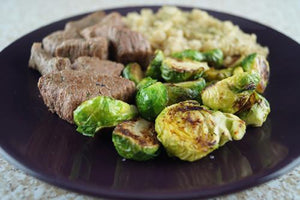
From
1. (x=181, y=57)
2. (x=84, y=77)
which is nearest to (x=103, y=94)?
(x=84, y=77)

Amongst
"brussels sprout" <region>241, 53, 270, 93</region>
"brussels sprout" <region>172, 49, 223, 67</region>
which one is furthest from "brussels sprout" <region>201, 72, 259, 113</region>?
"brussels sprout" <region>172, 49, 223, 67</region>

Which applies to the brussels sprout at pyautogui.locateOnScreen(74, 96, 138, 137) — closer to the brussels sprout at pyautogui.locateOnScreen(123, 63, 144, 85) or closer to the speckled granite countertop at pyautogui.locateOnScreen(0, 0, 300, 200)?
the brussels sprout at pyautogui.locateOnScreen(123, 63, 144, 85)

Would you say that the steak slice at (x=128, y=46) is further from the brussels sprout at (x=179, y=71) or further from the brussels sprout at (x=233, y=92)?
the brussels sprout at (x=233, y=92)

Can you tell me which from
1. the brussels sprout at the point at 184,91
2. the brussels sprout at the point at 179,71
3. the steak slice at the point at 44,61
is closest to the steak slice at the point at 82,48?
the steak slice at the point at 44,61

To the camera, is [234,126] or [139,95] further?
[139,95]

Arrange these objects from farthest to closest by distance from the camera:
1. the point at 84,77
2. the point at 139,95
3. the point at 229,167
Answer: the point at 84,77 → the point at 139,95 → the point at 229,167

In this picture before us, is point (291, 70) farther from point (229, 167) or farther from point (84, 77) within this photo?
point (84, 77)

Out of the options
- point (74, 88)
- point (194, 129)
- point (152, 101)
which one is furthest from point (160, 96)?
point (74, 88)

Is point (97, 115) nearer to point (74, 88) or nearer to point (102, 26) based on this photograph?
point (74, 88)
